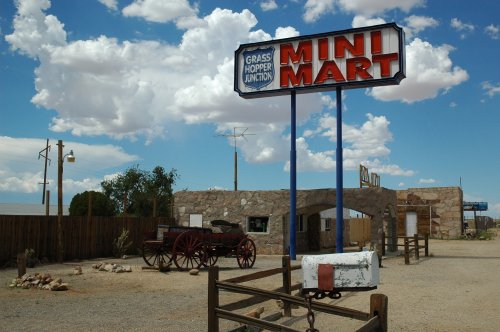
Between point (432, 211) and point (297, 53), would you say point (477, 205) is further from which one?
point (297, 53)

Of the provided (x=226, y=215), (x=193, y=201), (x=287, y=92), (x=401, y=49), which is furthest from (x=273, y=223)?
(x=401, y=49)

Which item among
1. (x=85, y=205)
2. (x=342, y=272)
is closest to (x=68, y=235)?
(x=85, y=205)

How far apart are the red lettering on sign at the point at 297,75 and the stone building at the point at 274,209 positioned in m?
5.11

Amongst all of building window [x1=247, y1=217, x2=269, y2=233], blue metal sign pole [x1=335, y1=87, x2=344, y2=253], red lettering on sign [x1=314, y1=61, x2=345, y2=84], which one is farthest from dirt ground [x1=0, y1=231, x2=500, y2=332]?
building window [x1=247, y1=217, x2=269, y2=233]

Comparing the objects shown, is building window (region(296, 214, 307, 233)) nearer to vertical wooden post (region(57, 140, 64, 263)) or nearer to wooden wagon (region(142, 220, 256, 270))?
wooden wagon (region(142, 220, 256, 270))

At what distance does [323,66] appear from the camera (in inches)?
853

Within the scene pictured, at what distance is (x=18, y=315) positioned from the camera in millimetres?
8883

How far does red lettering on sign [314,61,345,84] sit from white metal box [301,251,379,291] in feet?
55.7

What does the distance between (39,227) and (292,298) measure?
15426 mm

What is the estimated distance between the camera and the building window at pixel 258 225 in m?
25.0

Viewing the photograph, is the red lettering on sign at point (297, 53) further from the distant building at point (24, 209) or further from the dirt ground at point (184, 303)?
the distant building at point (24, 209)

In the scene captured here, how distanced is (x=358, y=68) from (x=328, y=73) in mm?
1226

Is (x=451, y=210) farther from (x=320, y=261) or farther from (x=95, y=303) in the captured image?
(x=320, y=261)

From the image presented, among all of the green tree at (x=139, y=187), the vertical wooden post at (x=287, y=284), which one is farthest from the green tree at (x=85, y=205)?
the vertical wooden post at (x=287, y=284)
